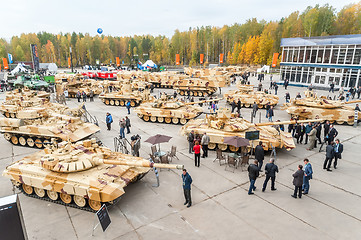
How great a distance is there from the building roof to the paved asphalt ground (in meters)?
29.1

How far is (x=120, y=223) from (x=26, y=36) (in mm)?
118980

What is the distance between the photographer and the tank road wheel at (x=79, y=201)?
8.70 m

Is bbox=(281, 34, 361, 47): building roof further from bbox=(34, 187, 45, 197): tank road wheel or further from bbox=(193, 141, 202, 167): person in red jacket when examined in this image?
bbox=(34, 187, 45, 197): tank road wheel

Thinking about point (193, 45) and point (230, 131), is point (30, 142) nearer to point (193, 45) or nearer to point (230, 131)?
point (230, 131)

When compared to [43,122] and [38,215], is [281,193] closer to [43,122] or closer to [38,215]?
[38,215]

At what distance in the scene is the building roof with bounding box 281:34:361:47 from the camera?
33.3m

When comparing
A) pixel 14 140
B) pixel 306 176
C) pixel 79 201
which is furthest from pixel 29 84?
pixel 306 176

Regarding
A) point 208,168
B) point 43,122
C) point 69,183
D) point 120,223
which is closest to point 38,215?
point 69,183

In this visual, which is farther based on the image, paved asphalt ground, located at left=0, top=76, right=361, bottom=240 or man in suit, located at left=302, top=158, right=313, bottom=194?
man in suit, located at left=302, top=158, right=313, bottom=194

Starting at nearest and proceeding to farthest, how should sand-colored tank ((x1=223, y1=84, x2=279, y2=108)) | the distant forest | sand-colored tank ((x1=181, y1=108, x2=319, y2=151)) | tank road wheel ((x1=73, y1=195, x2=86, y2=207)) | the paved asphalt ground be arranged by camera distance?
1. the paved asphalt ground
2. tank road wheel ((x1=73, y1=195, x2=86, y2=207))
3. sand-colored tank ((x1=181, y1=108, x2=319, y2=151))
4. sand-colored tank ((x1=223, y1=84, x2=279, y2=108))
5. the distant forest

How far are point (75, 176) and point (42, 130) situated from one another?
287 inches

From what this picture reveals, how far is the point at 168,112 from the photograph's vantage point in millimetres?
19953

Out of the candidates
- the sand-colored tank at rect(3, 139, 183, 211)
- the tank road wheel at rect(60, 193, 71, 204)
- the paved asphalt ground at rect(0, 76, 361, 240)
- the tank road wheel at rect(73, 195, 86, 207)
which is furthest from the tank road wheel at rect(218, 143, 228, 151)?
the tank road wheel at rect(60, 193, 71, 204)

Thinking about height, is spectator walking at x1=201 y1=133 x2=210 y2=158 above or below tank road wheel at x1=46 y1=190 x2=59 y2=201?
above
